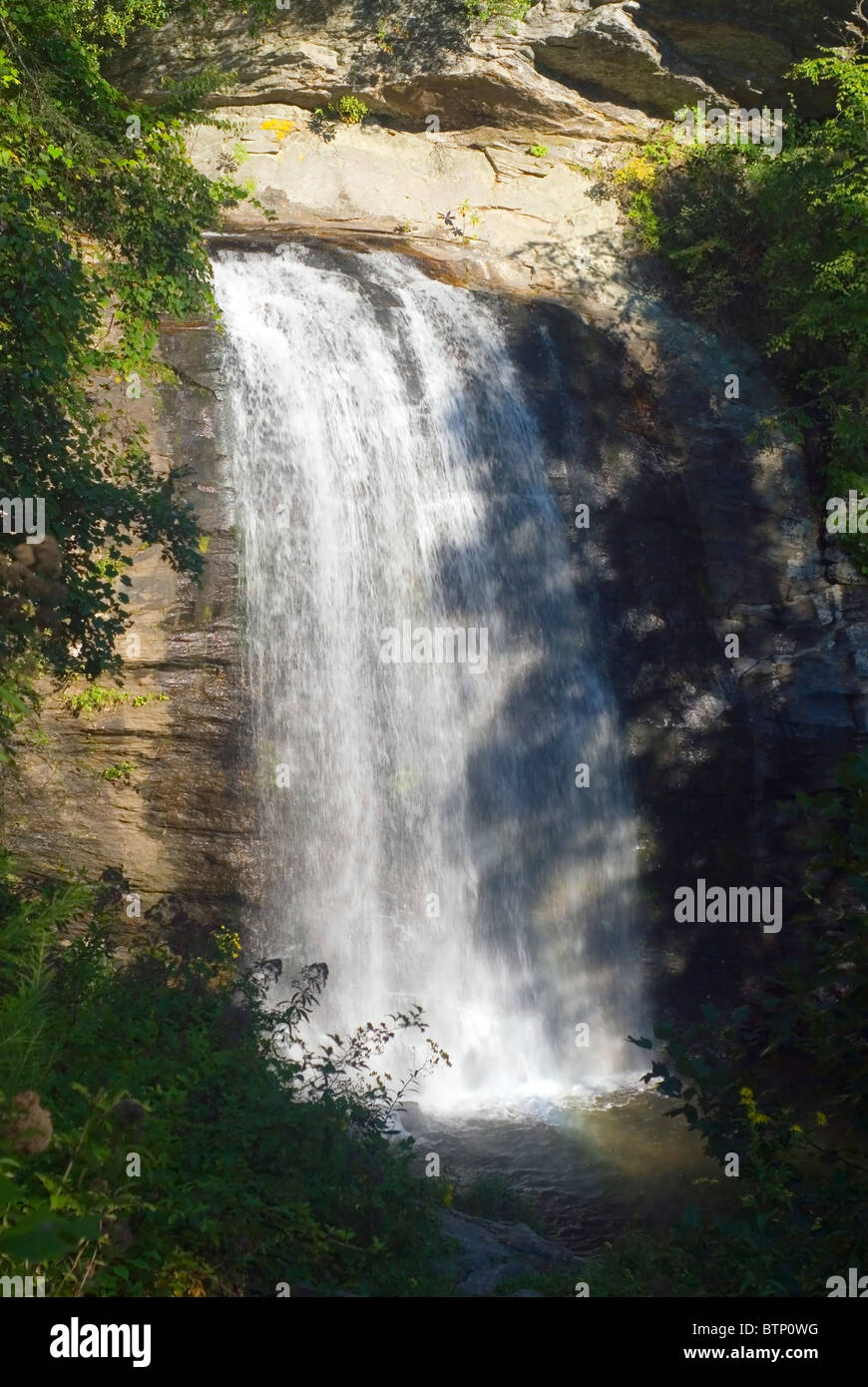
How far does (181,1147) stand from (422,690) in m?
7.02

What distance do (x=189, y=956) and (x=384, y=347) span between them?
696 cm

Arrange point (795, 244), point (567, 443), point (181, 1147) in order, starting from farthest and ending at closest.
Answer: point (795, 244) → point (567, 443) → point (181, 1147)

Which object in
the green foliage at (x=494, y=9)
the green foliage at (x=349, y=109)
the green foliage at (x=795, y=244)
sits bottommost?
the green foliage at (x=795, y=244)

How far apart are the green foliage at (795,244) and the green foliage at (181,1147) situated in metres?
10.2

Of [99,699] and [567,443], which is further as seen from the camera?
[567,443]

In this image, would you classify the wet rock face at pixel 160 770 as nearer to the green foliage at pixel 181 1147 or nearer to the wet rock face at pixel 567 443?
A: the wet rock face at pixel 567 443

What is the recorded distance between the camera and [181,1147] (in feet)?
16.3

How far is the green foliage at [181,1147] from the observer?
156 inches

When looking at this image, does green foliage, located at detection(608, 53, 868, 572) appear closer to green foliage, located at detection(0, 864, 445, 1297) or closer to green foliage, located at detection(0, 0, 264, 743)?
green foliage, located at detection(0, 0, 264, 743)

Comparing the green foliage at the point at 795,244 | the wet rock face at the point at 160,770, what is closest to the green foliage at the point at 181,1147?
the wet rock face at the point at 160,770

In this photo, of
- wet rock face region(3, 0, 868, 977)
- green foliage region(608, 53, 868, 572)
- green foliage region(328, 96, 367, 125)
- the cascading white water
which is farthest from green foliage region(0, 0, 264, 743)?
green foliage region(608, 53, 868, 572)

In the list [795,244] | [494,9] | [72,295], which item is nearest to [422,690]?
[72,295]

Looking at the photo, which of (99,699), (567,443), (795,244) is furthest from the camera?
(795,244)

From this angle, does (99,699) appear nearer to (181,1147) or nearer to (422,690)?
(422,690)
